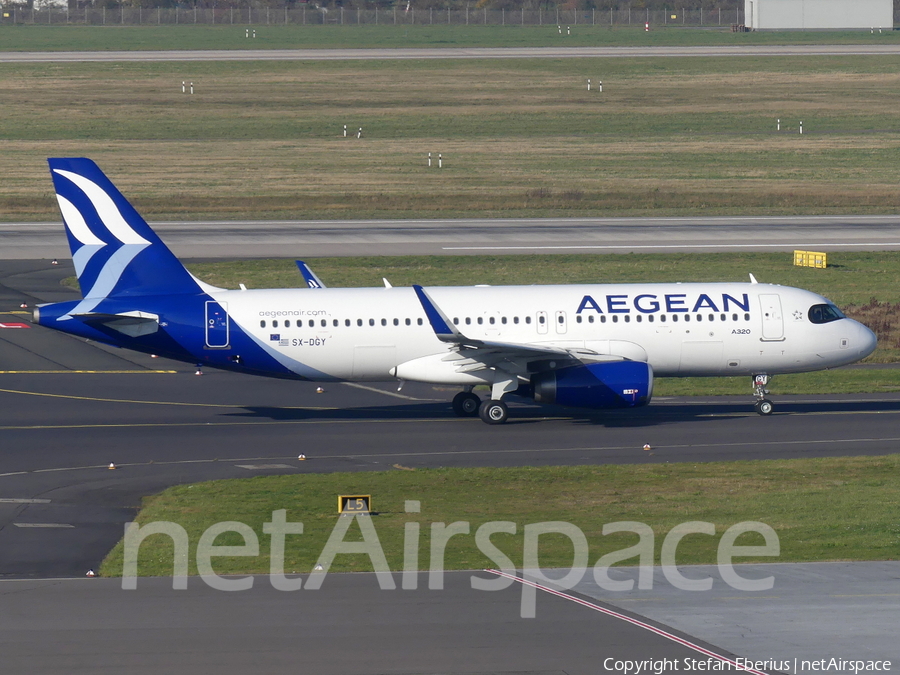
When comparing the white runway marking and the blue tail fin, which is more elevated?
the blue tail fin

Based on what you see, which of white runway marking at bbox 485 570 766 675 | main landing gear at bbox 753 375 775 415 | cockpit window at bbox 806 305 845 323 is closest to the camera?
white runway marking at bbox 485 570 766 675

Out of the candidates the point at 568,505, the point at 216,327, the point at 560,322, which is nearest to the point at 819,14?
the point at 560,322

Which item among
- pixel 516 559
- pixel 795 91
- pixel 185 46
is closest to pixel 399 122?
pixel 795 91

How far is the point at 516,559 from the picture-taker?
955 inches

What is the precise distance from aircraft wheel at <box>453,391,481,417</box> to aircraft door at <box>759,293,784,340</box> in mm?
9283

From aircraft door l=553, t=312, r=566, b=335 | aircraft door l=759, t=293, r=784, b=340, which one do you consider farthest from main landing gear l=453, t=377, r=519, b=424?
aircraft door l=759, t=293, r=784, b=340

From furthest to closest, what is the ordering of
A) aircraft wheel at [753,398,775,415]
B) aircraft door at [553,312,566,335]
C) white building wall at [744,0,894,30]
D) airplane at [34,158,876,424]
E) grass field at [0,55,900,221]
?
1. white building wall at [744,0,894,30]
2. grass field at [0,55,900,221]
3. aircraft wheel at [753,398,775,415]
4. aircraft door at [553,312,566,335]
5. airplane at [34,158,876,424]

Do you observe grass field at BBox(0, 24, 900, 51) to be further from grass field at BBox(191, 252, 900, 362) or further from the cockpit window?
the cockpit window

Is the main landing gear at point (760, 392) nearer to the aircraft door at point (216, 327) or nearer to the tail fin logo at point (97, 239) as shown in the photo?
the aircraft door at point (216, 327)

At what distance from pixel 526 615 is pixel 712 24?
18925 cm

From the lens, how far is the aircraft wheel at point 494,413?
38.2 meters

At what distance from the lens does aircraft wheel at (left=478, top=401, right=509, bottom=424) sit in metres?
Answer: 38.2

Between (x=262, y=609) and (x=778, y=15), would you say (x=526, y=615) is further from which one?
(x=778, y=15)

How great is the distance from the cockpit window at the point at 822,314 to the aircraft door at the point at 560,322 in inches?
308
